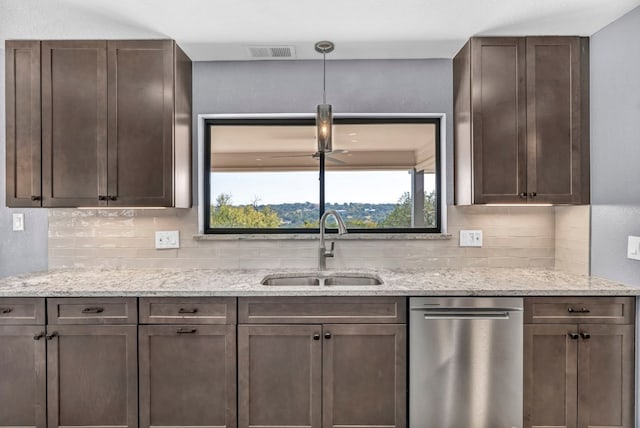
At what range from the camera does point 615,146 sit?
206cm

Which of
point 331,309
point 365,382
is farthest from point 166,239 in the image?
point 365,382

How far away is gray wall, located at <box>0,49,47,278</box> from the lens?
254cm

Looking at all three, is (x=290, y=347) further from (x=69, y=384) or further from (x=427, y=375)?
(x=69, y=384)

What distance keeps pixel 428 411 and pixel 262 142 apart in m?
2.04

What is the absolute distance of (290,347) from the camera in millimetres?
1910

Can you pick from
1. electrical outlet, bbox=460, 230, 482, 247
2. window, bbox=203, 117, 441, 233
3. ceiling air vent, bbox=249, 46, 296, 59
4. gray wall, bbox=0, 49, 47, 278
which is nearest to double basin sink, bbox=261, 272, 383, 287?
window, bbox=203, 117, 441, 233

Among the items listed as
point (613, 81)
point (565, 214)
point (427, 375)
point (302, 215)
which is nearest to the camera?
point (427, 375)

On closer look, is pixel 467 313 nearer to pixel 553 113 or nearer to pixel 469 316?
pixel 469 316

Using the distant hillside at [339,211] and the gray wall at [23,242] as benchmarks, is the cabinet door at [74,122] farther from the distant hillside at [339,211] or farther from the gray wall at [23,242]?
the distant hillside at [339,211]

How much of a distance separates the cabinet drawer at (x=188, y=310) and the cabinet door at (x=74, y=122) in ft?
2.56

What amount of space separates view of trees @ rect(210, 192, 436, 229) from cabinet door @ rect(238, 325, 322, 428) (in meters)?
0.99

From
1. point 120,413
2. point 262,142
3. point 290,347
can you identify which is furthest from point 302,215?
point 120,413

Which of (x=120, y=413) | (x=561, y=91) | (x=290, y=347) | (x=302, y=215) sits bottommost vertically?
(x=120, y=413)

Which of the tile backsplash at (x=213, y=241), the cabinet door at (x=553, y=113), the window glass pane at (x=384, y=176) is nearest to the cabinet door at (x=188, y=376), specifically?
the tile backsplash at (x=213, y=241)
